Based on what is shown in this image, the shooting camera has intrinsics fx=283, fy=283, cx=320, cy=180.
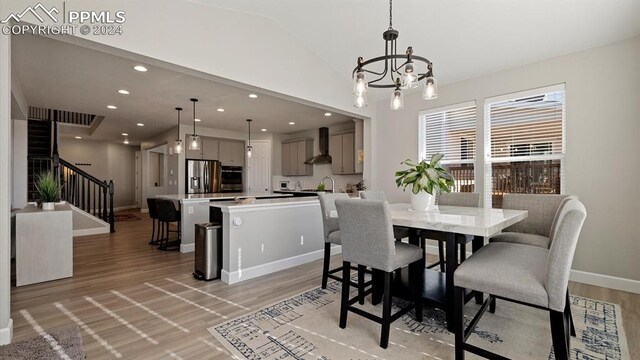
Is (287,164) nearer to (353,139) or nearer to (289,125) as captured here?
(289,125)

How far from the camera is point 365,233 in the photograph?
6.69 feet

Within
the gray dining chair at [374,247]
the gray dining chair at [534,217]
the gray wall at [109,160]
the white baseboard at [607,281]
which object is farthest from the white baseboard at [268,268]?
the gray wall at [109,160]

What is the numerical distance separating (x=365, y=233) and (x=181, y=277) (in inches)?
95.0

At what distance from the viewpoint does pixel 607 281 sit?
118 inches

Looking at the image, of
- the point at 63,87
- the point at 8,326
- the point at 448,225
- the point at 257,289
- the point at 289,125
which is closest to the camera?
the point at 448,225

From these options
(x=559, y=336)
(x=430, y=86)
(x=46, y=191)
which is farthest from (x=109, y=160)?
(x=559, y=336)

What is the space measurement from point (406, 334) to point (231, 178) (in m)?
6.49

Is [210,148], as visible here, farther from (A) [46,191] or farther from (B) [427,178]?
(B) [427,178]

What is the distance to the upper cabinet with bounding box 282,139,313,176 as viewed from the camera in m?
7.27

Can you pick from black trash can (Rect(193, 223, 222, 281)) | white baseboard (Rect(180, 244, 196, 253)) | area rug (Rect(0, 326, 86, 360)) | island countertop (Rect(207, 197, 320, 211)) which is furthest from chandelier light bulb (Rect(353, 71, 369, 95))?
white baseboard (Rect(180, 244, 196, 253))

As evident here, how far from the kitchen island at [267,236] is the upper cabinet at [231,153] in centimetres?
448

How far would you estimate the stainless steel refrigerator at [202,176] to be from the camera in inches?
272

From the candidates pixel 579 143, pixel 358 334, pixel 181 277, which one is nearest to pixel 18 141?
pixel 181 277

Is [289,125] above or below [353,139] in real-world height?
above
